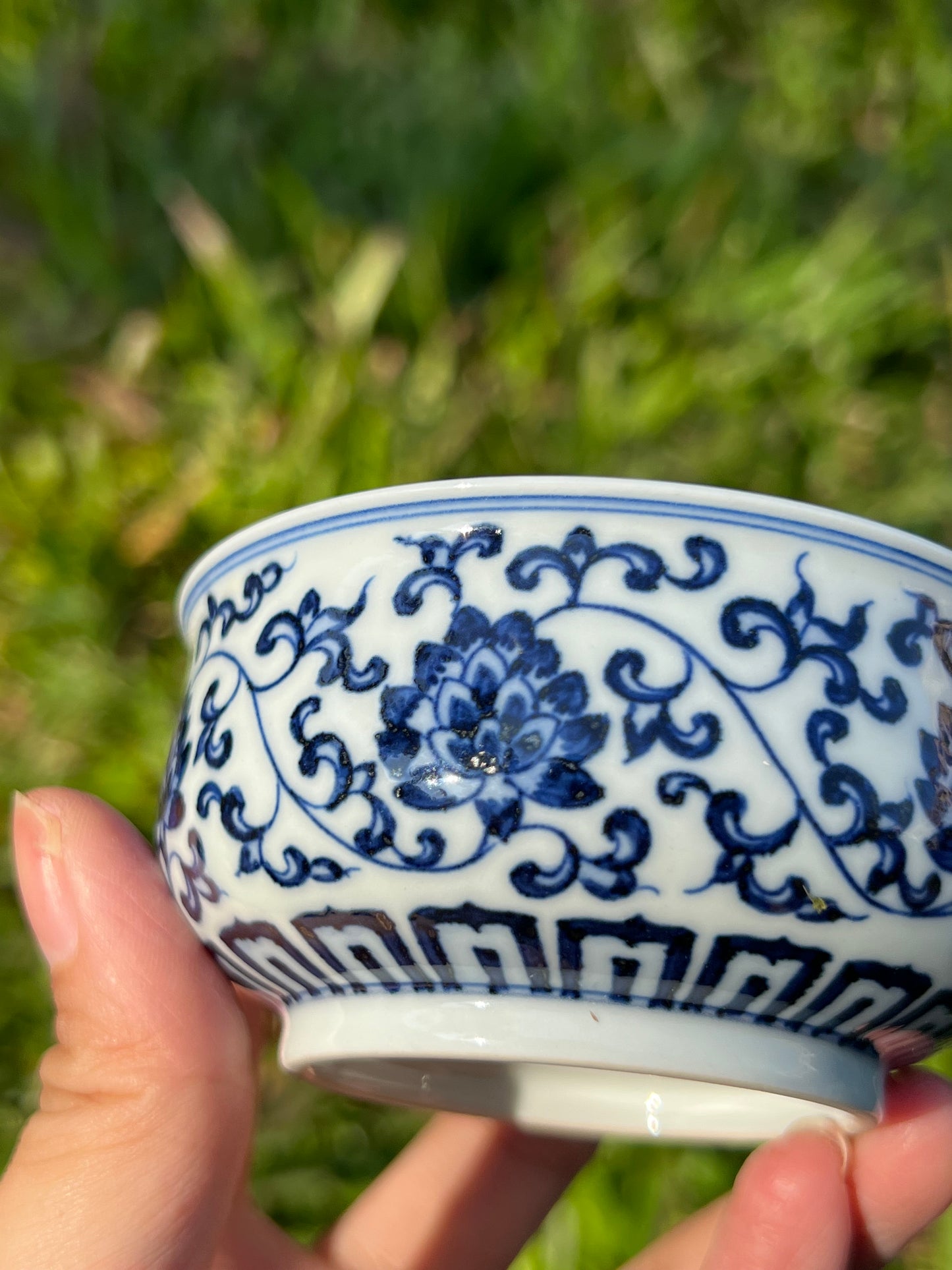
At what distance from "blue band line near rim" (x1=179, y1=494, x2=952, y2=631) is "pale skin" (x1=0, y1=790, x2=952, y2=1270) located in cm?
38

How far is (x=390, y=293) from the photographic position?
1.90m

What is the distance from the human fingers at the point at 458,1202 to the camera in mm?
1311

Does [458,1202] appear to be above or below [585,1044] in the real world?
below

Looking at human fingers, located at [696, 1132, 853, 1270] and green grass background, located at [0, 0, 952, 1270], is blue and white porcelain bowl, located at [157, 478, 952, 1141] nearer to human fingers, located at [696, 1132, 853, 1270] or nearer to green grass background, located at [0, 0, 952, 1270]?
human fingers, located at [696, 1132, 853, 1270]

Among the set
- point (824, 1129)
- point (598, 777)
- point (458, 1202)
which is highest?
point (598, 777)

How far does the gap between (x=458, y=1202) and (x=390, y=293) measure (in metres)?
1.33

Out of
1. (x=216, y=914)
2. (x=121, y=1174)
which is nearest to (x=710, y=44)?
(x=216, y=914)

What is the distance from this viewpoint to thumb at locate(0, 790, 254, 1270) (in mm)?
897

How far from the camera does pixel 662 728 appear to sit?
0.72 metres

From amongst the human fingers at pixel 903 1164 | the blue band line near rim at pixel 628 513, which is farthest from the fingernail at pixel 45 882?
the human fingers at pixel 903 1164

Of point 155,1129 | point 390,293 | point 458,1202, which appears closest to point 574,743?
point 155,1129

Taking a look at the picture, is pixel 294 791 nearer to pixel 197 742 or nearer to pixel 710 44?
pixel 197 742

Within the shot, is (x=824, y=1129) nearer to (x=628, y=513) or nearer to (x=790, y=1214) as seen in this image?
(x=790, y=1214)

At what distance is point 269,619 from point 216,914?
0.22 meters
